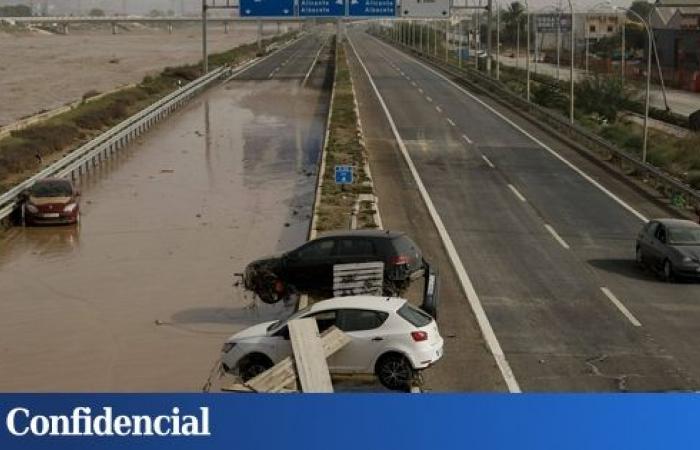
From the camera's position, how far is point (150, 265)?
25.8 metres

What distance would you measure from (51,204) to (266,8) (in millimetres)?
41359

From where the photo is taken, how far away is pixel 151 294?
22859mm

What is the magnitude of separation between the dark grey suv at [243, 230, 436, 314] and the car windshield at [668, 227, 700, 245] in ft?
20.2

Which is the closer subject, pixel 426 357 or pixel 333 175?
pixel 426 357

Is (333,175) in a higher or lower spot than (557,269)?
higher

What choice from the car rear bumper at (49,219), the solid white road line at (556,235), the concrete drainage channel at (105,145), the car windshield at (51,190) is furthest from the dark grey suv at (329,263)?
the concrete drainage channel at (105,145)

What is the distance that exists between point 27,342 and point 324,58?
116 metres

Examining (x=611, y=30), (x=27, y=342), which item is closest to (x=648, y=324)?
(x=27, y=342)

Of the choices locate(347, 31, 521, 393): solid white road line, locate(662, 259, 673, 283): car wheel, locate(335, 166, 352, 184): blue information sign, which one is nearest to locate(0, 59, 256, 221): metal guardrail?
locate(335, 166, 352, 184): blue information sign

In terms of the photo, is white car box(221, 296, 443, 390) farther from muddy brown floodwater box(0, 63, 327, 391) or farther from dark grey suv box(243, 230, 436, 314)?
dark grey suv box(243, 230, 436, 314)

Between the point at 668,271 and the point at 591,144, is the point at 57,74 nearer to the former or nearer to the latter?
the point at 591,144

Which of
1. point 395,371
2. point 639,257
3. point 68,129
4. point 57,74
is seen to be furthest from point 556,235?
point 57,74

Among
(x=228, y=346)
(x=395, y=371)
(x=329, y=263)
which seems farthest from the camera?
(x=329, y=263)

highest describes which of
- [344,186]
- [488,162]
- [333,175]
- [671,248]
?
[488,162]
